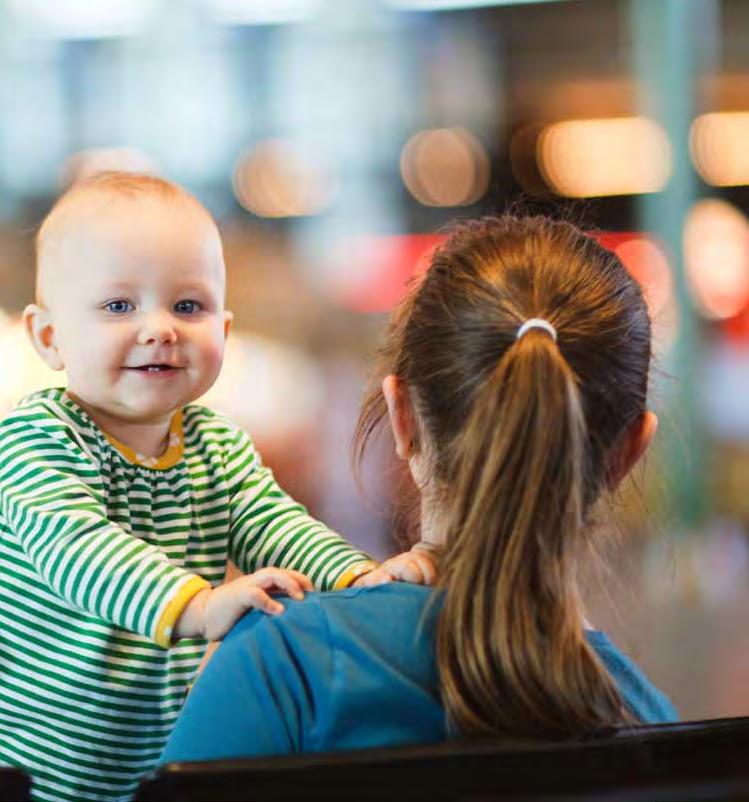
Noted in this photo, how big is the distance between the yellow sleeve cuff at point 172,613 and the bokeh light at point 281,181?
258 inches

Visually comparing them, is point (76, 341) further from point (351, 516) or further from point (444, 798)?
point (351, 516)

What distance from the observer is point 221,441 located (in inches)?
56.2

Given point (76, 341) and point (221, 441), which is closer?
point (76, 341)

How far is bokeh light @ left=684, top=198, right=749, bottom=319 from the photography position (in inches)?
300

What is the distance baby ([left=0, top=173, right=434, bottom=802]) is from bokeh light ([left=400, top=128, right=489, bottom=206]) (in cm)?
633

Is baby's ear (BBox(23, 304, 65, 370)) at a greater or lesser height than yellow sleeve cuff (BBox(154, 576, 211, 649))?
greater

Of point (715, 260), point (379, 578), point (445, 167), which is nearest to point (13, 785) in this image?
point (379, 578)

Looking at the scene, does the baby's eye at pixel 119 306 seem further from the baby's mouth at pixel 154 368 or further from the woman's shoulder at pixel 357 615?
the woman's shoulder at pixel 357 615

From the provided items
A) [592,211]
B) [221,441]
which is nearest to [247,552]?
[221,441]

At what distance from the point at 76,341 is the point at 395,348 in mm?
282

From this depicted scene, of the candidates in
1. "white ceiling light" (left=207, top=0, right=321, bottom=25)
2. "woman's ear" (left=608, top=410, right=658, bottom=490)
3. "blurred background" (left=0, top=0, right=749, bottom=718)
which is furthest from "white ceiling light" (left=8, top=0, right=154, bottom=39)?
"woman's ear" (left=608, top=410, right=658, bottom=490)

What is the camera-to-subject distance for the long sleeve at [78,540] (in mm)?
1177

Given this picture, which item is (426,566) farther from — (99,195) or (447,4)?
(447,4)

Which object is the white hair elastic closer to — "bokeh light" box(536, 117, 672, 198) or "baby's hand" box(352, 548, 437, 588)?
"baby's hand" box(352, 548, 437, 588)
